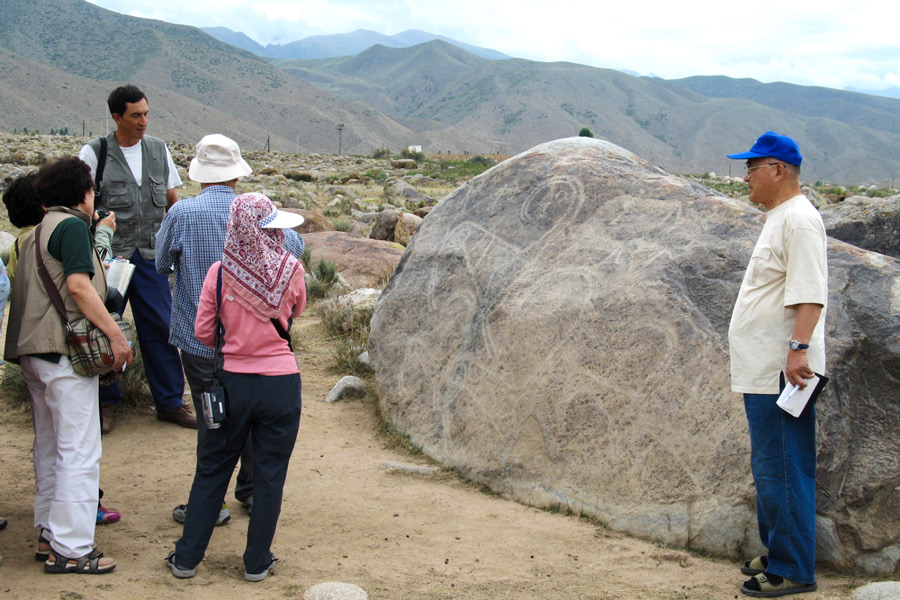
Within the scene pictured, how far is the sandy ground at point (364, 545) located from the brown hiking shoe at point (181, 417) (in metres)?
0.22

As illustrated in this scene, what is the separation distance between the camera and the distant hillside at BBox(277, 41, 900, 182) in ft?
320

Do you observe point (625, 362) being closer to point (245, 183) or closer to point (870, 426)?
point (870, 426)

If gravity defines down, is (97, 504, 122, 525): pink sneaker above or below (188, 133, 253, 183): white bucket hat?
below

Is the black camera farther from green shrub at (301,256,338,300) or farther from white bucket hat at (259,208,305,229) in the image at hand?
green shrub at (301,256,338,300)

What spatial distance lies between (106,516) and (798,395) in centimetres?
334

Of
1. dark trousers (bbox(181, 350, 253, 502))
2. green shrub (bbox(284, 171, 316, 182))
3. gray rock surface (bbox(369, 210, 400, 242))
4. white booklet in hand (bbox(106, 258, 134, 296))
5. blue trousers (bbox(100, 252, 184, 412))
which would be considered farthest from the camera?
green shrub (bbox(284, 171, 316, 182))

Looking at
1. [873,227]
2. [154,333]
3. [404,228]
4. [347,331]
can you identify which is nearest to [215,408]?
[154,333]

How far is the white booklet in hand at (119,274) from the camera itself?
4.01 metres

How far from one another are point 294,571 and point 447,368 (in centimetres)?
187

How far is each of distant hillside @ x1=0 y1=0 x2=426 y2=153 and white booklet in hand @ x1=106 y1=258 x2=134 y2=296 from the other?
58.8 metres

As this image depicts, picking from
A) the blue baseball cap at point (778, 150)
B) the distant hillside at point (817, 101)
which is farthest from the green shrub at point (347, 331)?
the distant hillside at point (817, 101)

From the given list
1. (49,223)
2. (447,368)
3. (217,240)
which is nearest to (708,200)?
(447,368)

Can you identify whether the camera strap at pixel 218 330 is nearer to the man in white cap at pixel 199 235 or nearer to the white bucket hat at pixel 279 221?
the white bucket hat at pixel 279 221

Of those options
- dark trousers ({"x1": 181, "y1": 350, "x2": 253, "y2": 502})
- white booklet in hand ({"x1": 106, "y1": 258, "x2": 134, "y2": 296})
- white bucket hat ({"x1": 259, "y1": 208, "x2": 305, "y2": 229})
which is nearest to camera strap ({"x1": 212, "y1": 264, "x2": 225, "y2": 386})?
white bucket hat ({"x1": 259, "y1": 208, "x2": 305, "y2": 229})
